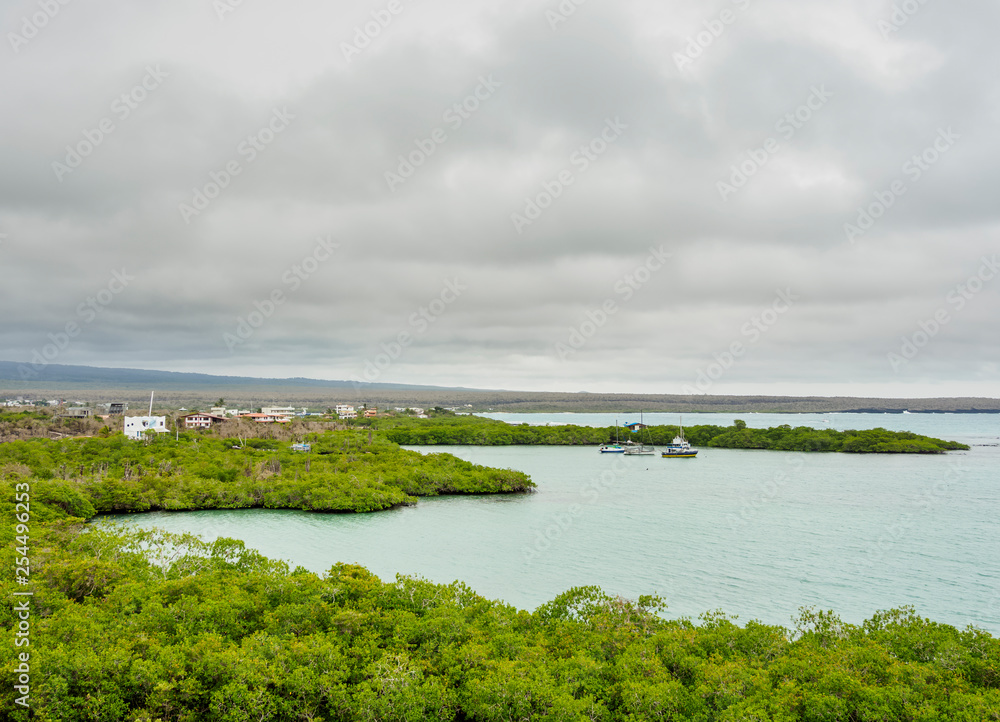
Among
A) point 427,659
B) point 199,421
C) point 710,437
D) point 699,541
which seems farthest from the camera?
point 710,437

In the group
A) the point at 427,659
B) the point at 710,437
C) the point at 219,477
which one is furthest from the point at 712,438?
the point at 427,659

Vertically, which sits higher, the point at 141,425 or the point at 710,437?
the point at 710,437

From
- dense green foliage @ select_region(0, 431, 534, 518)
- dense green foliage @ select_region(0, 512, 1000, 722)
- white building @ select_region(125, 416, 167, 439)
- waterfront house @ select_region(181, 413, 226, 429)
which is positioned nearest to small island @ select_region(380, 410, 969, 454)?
waterfront house @ select_region(181, 413, 226, 429)

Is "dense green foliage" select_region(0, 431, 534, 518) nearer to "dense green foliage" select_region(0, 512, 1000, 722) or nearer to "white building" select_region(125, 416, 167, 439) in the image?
"white building" select_region(125, 416, 167, 439)

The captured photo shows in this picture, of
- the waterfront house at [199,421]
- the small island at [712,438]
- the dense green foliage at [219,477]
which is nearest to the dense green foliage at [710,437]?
the small island at [712,438]

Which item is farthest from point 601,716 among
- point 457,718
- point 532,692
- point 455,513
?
point 455,513

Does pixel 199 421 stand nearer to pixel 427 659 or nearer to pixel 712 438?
pixel 712 438
